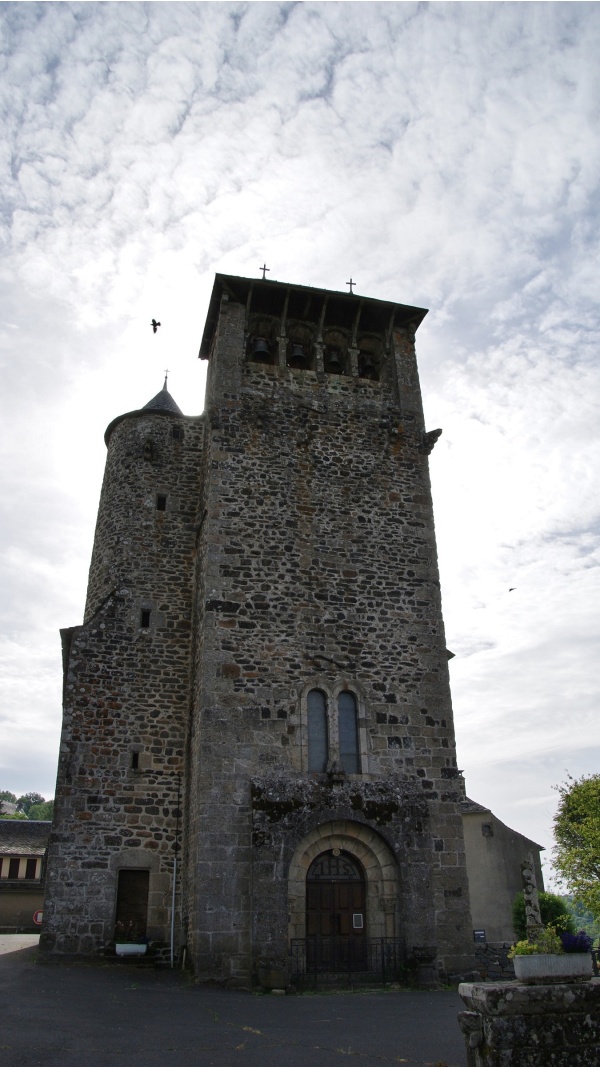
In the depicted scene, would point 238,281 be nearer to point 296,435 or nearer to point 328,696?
point 296,435

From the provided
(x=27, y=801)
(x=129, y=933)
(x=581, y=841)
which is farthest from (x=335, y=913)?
(x=27, y=801)

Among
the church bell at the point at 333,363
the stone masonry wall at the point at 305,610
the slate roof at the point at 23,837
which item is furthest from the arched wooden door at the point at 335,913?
the slate roof at the point at 23,837

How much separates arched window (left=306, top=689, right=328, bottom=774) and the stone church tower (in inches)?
1.7

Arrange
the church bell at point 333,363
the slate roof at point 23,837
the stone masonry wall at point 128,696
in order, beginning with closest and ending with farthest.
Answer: the stone masonry wall at point 128,696 < the church bell at point 333,363 < the slate roof at point 23,837

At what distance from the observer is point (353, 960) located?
13.4 metres

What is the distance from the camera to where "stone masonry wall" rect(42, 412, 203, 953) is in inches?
590

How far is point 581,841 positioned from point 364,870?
20.5 m

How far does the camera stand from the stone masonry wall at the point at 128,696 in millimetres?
14992

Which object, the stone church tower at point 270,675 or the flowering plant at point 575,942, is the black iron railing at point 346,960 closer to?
the stone church tower at point 270,675

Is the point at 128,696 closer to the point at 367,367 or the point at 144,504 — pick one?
the point at 144,504

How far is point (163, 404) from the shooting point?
20719 millimetres

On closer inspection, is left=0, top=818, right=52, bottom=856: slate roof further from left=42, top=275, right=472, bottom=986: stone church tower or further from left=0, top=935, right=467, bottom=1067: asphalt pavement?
left=0, top=935, right=467, bottom=1067: asphalt pavement

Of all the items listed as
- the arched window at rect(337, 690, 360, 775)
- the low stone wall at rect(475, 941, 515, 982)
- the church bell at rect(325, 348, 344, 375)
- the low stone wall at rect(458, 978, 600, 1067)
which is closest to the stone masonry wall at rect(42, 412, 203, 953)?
the arched window at rect(337, 690, 360, 775)

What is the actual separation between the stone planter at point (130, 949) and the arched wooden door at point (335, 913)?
3423mm
